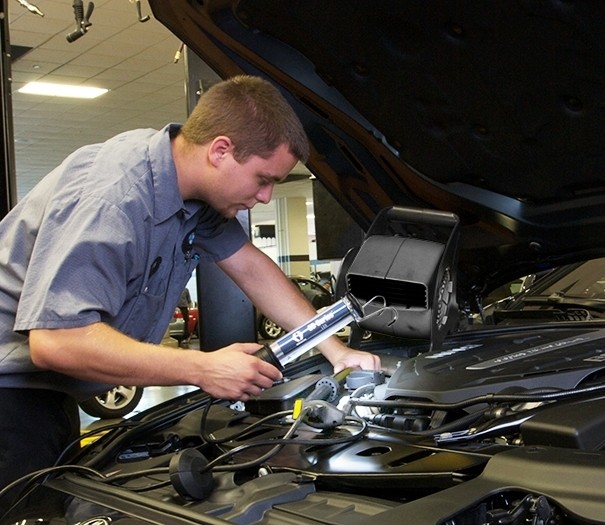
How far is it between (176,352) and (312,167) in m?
0.68

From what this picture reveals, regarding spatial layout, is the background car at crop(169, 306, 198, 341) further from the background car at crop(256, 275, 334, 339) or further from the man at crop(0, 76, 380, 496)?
the man at crop(0, 76, 380, 496)

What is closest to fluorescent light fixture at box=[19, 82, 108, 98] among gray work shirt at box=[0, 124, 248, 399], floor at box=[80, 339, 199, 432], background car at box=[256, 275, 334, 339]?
background car at box=[256, 275, 334, 339]

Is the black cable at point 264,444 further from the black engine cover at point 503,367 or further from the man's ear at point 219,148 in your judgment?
the man's ear at point 219,148

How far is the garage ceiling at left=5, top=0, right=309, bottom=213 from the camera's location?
6.52 metres

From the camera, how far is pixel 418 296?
1.63 meters

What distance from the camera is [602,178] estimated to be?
1586 mm

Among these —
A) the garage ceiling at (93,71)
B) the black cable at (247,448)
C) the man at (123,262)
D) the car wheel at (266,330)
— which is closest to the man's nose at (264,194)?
the man at (123,262)

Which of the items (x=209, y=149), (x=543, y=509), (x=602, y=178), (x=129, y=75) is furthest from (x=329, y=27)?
(x=129, y=75)

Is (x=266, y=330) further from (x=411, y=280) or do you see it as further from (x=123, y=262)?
(x=123, y=262)

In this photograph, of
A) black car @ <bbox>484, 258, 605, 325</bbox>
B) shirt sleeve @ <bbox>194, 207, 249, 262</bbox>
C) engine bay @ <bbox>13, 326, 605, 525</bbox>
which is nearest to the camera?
engine bay @ <bbox>13, 326, 605, 525</bbox>

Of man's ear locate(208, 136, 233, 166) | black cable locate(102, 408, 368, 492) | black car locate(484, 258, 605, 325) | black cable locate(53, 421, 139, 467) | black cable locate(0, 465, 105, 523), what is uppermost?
man's ear locate(208, 136, 233, 166)

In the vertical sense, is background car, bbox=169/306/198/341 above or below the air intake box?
below

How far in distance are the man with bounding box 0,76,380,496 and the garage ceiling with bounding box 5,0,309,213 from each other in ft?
11.4

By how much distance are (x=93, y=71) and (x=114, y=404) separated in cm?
429
